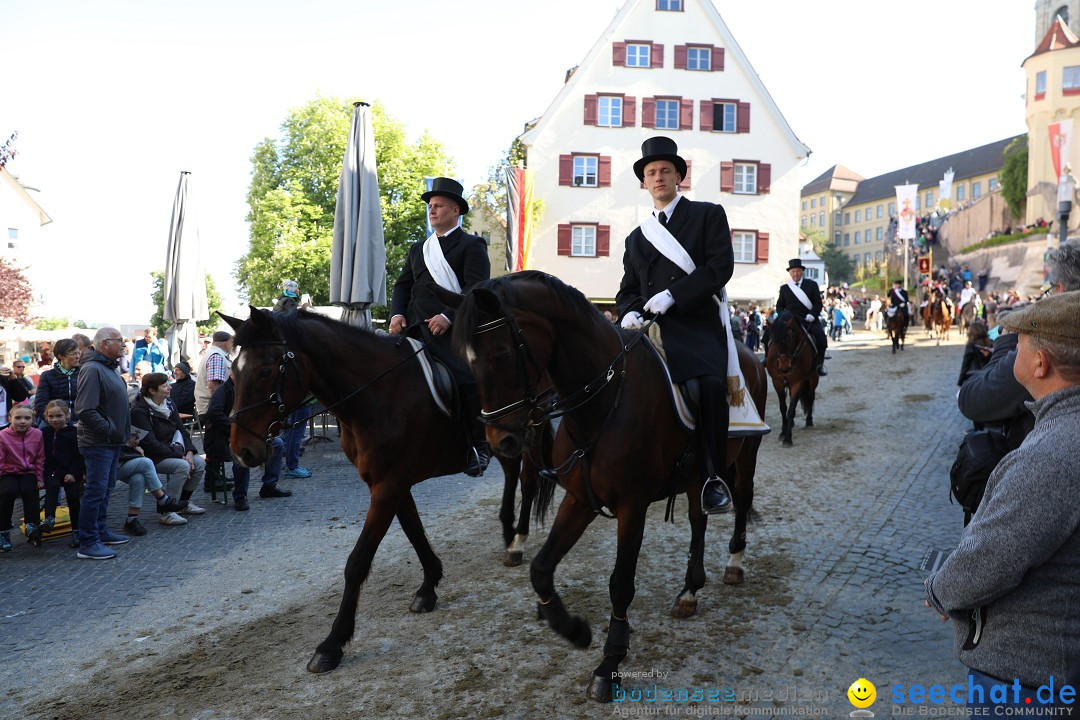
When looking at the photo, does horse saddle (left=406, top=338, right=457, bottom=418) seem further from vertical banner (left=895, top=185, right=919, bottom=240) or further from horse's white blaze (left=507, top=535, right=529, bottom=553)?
vertical banner (left=895, top=185, right=919, bottom=240)

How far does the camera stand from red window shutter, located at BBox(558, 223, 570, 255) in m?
33.0

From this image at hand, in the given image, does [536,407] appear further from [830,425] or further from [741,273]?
[741,273]

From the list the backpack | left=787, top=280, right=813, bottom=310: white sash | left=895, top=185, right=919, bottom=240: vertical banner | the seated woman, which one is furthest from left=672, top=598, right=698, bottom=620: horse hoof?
left=895, top=185, right=919, bottom=240: vertical banner

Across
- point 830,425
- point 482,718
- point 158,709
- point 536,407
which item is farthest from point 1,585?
point 830,425

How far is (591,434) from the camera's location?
376 centimetres

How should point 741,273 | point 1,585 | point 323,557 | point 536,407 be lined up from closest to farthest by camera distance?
point 536,407, point 1,585, point 323,557, point 741,273

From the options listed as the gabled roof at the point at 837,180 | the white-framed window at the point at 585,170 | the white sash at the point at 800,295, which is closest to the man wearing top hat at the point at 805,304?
the white sash at the point at 800,295

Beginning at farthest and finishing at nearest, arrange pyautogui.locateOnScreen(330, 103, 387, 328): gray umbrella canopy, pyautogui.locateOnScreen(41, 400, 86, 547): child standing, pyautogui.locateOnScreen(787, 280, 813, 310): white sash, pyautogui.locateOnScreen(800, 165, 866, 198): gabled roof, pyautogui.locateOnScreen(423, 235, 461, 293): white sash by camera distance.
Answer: pyautogui.locateOnScreen(800, 165, 866, 198): gabled roof
pyautogui.locateOnScreen(787, 280, 813, 310): white sash
pyautogui.locateOnScreen(330, 103, 387, 328): gray umbrella canopy
pyautogui.locateOnScreen(41, 400, 86, 547): child standing
pyautogui.locateOnScreen(423, 235, 461, 293): white sash

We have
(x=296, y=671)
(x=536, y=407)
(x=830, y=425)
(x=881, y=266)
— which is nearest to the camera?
(x=536, y=407)

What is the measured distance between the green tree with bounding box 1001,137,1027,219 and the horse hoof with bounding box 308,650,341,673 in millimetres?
63627

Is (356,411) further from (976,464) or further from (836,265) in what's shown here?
(836,265)

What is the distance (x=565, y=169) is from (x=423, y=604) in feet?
98.1

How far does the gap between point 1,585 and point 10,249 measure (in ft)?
153

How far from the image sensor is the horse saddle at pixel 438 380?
4836mm
